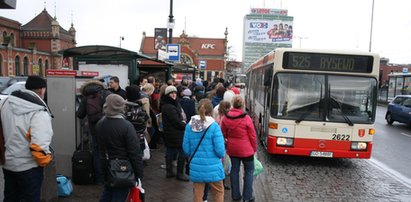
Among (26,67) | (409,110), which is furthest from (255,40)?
(409,110)

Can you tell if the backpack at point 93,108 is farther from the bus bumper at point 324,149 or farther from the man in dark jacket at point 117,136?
the bus bumper at point 324,149

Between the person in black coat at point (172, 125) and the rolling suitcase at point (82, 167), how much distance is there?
4.60 ft

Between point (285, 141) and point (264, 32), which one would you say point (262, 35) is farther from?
point (285, 141)

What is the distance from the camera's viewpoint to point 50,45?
74062 mm

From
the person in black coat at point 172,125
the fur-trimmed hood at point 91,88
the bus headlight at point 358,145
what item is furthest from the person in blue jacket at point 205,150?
the bus headlight at point 358,145

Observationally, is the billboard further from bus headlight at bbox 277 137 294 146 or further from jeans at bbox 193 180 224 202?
jeans at bbox 193 180 224 202

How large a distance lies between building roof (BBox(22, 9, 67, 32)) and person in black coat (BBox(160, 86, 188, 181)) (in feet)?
257

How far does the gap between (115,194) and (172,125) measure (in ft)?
8.66

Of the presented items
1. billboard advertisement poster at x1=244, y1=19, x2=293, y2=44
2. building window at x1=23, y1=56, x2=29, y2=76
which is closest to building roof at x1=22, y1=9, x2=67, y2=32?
building window at x1=23, y1=56, x2=29, y2=76

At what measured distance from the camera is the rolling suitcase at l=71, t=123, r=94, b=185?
6.15 metres

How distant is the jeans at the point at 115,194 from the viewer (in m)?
4.15

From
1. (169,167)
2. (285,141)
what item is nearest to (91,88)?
(169,167)

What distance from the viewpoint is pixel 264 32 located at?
67.8 m

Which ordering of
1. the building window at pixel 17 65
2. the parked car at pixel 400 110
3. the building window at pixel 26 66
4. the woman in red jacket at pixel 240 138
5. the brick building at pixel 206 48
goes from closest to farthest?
1. the woman in red jacket at pixel 240 138
2. the parked car at pixel 400 110
3. the building window at pixel 17 65
4. the building window at pixel 26 66
5. the brick building at pixel 206 48
